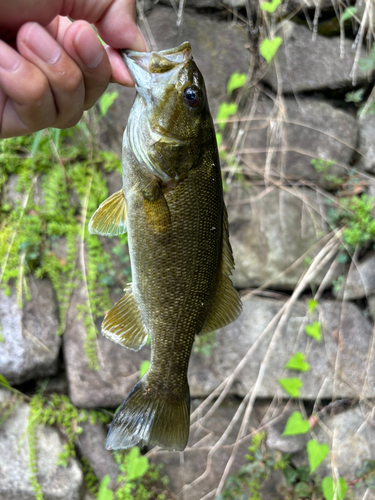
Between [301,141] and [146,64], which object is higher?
[146,64]

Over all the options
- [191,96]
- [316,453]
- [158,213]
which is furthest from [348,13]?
[316,453]

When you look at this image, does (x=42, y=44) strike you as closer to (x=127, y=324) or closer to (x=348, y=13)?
(x=127, y=324)

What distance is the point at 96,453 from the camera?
2133mm

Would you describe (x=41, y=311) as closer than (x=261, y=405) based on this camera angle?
Yes

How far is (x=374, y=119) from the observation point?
8.69ft

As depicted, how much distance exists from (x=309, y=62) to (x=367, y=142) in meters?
0.72

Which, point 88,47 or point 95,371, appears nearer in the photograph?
point 88,47

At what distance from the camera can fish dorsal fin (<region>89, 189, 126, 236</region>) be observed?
1.15 meters

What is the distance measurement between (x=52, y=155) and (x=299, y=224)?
168 cm

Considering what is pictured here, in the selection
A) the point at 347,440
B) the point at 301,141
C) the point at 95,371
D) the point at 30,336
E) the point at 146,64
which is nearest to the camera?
the point at 146,64

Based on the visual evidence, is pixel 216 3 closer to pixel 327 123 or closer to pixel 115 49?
pixel 327 123

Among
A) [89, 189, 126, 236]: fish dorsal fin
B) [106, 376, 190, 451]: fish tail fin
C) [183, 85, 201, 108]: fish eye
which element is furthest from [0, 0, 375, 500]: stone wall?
[183, 85, 201, 108]: fish eye

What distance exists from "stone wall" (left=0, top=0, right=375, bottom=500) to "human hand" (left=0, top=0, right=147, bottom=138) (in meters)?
1.33

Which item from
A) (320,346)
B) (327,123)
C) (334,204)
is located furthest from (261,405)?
(327,123)
